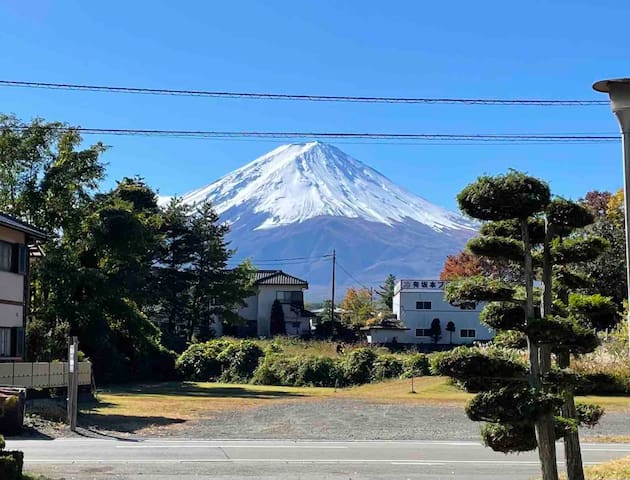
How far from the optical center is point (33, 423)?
776 inches

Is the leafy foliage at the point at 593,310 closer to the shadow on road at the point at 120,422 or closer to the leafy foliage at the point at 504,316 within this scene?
the leafy foliage at the point at 504,316

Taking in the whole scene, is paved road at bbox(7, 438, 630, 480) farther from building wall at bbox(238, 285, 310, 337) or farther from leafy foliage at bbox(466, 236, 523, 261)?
building wall at bbox(238, 285, 310, 337)

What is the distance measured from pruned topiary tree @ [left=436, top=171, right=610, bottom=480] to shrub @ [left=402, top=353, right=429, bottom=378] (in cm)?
3342

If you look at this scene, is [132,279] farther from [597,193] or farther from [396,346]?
[597,193]

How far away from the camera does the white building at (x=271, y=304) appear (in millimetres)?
78688

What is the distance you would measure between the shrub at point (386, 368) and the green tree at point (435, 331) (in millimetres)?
30196

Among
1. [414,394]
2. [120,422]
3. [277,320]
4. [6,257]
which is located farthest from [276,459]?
[277,320]

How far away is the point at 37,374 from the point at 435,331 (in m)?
52.9

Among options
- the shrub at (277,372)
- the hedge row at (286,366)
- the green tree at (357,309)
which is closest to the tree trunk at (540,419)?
the hedge row at (286,366)

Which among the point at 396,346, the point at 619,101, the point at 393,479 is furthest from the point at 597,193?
the point at 619,101

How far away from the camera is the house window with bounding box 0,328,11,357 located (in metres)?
29.2

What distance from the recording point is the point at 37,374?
968 inches

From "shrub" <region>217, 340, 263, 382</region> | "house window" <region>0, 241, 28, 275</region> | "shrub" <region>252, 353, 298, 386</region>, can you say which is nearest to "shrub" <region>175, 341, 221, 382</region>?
"shrub" <region>217, 340, 263, 382</region>

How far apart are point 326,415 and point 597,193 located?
41.8m
